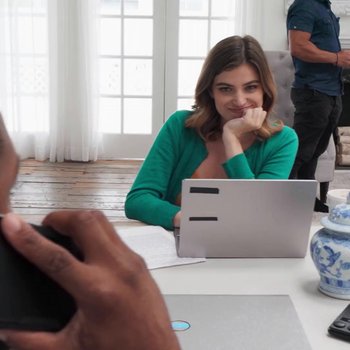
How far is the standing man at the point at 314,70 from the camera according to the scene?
115 inches

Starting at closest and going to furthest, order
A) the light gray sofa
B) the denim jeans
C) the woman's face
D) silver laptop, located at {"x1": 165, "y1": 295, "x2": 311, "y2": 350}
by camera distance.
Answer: silver laptop, located at {"x1": 165, "y1": 295, "x2": 311, "y2": 350} → the woman's face → the denim jeans → the light gray sofa

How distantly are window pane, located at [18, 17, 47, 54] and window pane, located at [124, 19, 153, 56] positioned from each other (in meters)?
0.65

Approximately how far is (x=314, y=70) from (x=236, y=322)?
7.61 feet

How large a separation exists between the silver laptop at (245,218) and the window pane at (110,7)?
368 centimetres

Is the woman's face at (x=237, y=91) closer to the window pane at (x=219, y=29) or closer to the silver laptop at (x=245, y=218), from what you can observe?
the silver laptop at (x=245, y=218)

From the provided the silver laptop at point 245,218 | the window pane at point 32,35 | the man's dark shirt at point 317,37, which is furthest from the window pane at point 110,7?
the silver laptop at point 245,218

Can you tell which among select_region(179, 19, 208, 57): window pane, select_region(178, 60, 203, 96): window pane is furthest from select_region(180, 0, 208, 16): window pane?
select_region(178, 60, 203, 96): window pane

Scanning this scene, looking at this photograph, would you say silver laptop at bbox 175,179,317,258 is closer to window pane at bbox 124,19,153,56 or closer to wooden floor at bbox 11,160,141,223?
wooden floor at bbox 11,160,141,223

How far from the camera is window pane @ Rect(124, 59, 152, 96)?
4738 mm

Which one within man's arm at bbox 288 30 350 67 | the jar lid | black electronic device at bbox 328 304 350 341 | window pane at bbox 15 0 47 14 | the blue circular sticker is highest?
window pane at bbox 15 0 47 14

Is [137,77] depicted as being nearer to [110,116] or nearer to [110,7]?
[110,116]

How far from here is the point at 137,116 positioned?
15.9 feet

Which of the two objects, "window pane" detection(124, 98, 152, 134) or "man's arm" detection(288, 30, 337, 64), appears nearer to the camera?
"man's arm" detection(288, 30, 337, 64)

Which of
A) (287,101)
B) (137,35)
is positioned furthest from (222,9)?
(287,101)
